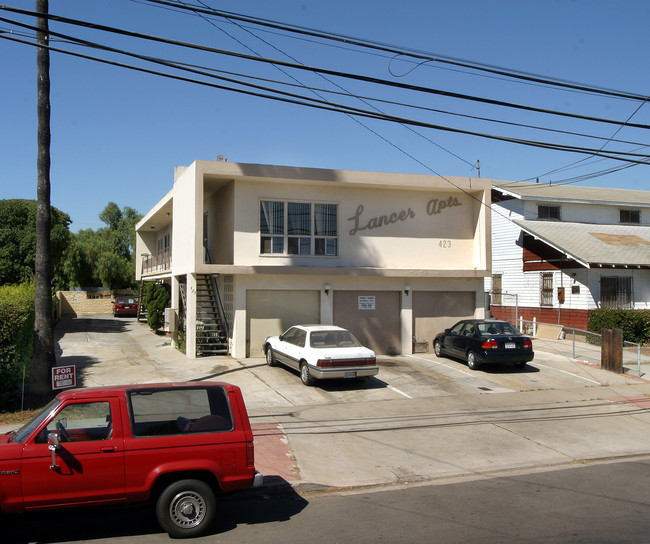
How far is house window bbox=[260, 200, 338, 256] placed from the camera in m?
19.5

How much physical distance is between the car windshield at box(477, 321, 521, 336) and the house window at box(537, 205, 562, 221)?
1459 cm

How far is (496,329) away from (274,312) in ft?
22.2

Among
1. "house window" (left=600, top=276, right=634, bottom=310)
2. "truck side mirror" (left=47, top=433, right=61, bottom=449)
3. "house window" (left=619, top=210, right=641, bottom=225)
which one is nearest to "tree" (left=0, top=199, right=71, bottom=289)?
"house window" (left=600, top=276, right=634, bottom=310)

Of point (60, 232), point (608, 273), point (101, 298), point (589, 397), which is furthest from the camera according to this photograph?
point (101, 298)

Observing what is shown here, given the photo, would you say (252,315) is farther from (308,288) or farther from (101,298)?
(101,298)

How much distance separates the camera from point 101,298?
161 ft

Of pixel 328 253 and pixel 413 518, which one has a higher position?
pixel 328 253

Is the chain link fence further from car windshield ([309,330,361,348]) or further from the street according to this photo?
car windshield ([309,330,361,348])

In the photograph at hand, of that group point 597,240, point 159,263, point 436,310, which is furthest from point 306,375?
point 597,240

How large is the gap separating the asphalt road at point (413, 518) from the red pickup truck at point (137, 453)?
302 millimetres

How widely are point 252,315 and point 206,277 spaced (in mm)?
2686

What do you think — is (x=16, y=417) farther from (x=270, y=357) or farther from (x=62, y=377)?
(x=270, y=357)

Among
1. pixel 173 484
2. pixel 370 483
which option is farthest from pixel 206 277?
pixel 173 484

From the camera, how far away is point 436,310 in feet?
68.5
